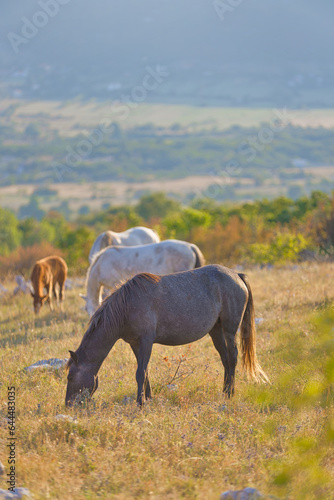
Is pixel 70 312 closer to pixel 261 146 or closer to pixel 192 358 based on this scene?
pixel 192 358

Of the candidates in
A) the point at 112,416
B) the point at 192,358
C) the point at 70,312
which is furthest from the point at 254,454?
the point at 70,312

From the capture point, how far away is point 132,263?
32.5ft

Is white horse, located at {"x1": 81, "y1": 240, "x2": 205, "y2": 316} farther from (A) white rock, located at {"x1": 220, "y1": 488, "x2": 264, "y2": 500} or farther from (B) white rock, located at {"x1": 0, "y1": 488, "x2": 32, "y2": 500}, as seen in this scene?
(A) white rock, located at {"x1": 220, "y1": 488, "x2": 264, "y2": 500}

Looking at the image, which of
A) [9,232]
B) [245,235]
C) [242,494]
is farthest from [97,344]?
[9,232]

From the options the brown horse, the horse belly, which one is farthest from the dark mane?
the brown horse

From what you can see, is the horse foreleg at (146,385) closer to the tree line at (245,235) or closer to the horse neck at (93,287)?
the horse neck at (93,287)

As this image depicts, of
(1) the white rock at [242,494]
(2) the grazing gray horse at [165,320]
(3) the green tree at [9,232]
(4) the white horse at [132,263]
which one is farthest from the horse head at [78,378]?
(3) the green tree at [9,232]

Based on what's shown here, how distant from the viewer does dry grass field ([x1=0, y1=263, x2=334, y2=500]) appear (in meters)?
3.05

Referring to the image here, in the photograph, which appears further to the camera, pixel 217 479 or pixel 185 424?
pixel 185 424

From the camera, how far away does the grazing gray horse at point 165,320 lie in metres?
5.20

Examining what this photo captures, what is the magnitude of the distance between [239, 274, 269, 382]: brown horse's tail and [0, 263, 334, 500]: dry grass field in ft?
0.49

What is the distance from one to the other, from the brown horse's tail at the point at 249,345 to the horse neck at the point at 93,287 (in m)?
4.13

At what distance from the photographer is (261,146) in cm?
13162

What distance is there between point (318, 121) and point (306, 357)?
9630cm
